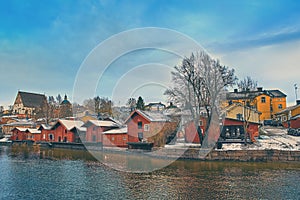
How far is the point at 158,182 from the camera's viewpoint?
690 inches

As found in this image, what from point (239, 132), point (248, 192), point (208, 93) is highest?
point (208, 93)

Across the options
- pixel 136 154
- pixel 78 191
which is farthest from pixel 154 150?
pixel 78 191

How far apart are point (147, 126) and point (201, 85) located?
10.1m

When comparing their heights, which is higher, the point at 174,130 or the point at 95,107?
the point at 95,107

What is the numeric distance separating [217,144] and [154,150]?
766cm

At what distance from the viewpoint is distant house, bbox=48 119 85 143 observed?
4825 cm

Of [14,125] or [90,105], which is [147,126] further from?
[14,125]

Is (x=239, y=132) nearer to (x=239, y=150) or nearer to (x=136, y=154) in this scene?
(x=239, y=150)

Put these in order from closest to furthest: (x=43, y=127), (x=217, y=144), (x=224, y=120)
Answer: (x=217, y=144) → (x=224, y=120) → (x=43, y=127)

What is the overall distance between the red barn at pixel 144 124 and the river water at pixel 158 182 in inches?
522

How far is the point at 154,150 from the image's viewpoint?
32.6 meters

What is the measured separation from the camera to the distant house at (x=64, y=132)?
48.2 metres

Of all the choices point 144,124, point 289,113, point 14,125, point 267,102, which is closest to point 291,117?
point 289,113

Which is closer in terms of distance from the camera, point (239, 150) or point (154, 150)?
point (239, 150)
